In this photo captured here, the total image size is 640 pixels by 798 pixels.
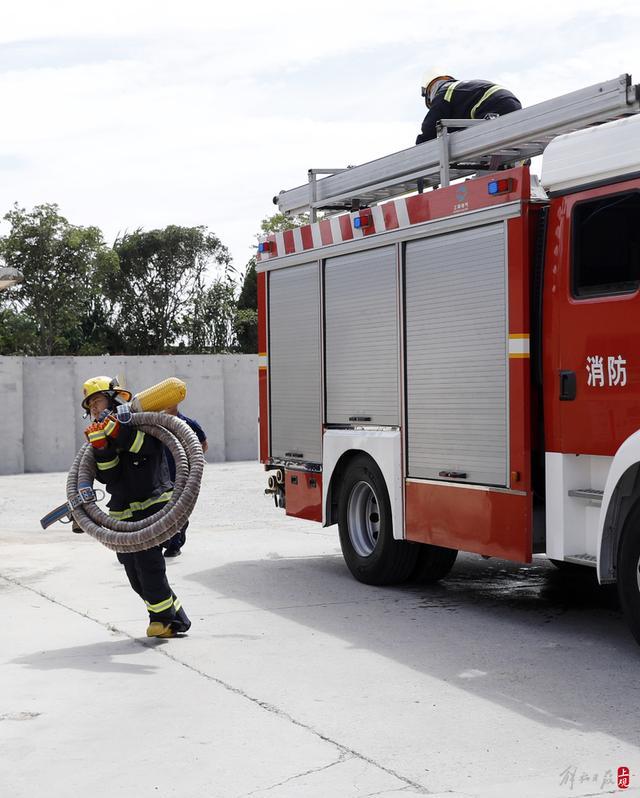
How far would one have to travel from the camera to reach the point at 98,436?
741cm

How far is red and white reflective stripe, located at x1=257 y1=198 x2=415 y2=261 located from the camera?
8914mm

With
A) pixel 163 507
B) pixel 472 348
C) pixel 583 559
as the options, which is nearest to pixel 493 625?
pixel 583 559

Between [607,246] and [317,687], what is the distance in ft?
9.71

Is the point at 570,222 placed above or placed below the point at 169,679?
above

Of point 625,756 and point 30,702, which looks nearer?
point 625,756

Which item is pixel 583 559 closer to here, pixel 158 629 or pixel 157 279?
pixel 158 629

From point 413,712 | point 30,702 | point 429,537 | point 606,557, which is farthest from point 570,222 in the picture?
point 30,702

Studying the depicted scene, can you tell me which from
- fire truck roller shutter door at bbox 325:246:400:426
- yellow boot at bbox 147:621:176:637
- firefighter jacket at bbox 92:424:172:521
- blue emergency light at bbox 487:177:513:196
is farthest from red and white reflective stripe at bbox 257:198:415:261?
yellow boot at bbox 147:621:176:637

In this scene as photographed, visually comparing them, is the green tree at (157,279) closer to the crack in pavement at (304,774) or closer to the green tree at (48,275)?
the green tree at (48,275)

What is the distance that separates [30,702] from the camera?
19.9ft

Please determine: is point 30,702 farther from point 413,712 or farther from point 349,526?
point 349,526

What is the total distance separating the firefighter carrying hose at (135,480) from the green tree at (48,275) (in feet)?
150

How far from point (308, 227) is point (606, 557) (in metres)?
4.45

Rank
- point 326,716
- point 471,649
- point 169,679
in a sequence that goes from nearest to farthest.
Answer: point 326,716, point 169,679, point 471,649
